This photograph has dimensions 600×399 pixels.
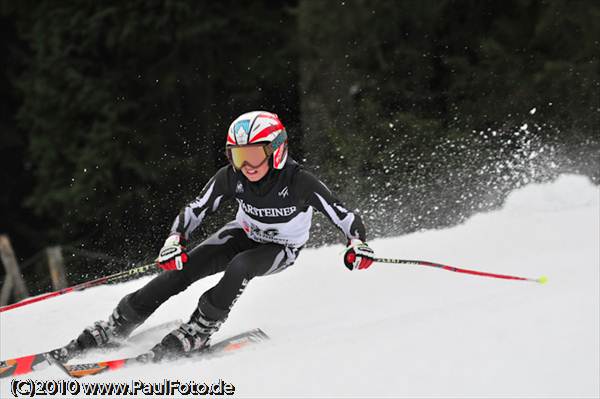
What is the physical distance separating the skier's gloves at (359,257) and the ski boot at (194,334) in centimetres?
73

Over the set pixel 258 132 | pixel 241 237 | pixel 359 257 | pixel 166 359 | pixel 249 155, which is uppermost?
pixel 258 132

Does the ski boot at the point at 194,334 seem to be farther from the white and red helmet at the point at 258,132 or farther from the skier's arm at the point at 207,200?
the white and red helmet at the point at 258,132

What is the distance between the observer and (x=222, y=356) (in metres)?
3.72

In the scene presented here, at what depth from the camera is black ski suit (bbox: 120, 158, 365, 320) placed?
156 inches

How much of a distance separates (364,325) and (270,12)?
29.8ft

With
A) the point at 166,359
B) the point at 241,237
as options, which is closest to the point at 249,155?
the point at 241,237

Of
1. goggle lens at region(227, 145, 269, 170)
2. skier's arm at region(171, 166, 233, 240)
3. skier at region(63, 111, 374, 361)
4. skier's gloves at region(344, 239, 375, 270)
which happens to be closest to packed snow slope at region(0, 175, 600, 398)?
skier at region(63, 111, 374, 361)

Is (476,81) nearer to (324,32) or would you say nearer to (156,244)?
(324,32)

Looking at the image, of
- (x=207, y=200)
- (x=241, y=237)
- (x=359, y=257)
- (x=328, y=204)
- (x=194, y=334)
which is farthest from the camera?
(x=241, y=237)

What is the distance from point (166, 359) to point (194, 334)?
201 millimetres

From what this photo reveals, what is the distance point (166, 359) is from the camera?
3.65 meters

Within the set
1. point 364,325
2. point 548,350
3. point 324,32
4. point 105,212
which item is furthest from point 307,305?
point 105,212

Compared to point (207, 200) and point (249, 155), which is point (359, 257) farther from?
point (207, 200)

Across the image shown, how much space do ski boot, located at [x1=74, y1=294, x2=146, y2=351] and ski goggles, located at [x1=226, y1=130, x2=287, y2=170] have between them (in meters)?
0.98
